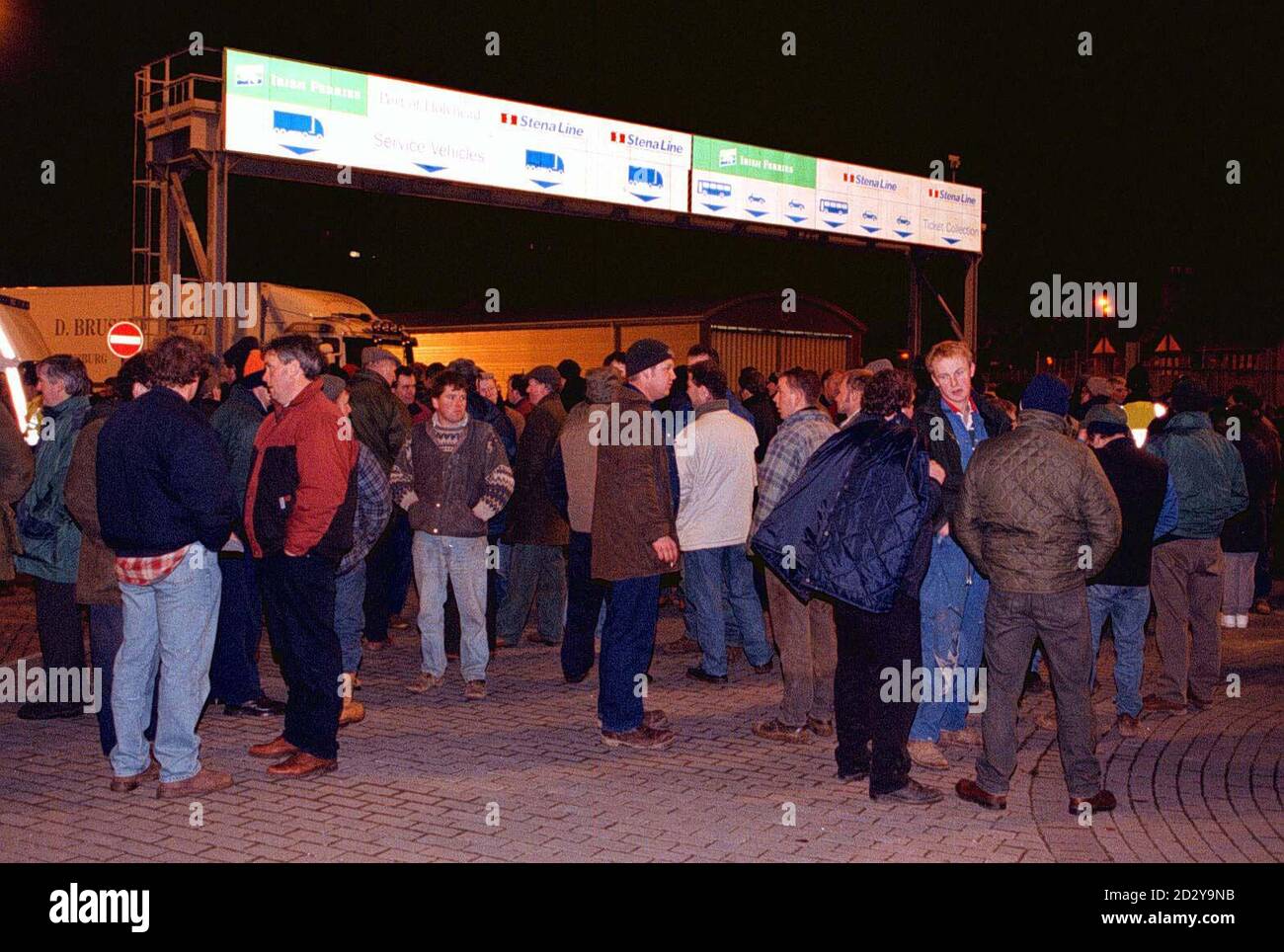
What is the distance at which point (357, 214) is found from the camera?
60719 millimetres

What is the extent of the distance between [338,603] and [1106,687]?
5265 millimetres

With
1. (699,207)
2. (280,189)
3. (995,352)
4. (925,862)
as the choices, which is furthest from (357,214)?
(925,862)

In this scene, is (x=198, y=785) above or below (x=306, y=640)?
below

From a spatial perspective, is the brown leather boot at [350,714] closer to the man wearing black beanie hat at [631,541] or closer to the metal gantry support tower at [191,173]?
the man wearing black beanie hat at [631,541]

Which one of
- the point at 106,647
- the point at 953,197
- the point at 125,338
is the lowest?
the point at 106,647

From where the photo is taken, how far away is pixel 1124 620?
712cm

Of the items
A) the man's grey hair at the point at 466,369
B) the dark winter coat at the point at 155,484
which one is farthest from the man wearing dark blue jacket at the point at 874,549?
the man's grey hair at the point at 466,369

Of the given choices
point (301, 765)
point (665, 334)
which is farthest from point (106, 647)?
point (665, 334)

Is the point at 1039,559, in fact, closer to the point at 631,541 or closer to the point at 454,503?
the point at 631,541

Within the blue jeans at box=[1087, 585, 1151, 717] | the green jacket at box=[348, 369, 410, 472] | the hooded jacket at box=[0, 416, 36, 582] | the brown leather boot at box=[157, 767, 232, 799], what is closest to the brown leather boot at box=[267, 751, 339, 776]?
the brown leather boot at box=[157, 767, 232, 799]

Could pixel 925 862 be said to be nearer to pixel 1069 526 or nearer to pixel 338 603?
pixel 1069 526

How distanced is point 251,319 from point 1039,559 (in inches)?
787
